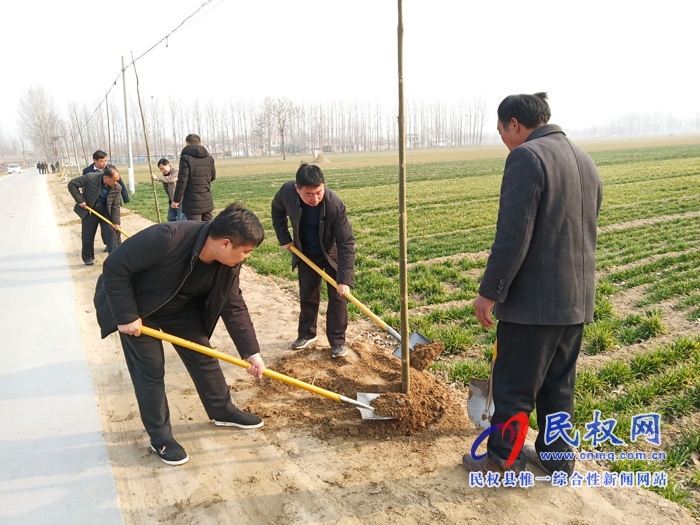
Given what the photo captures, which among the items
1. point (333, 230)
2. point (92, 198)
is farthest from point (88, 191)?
point (333, 230)

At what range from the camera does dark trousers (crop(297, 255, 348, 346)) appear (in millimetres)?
4762

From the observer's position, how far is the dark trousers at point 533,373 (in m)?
2.70

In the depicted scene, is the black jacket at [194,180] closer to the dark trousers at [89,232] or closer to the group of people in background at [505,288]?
the dark trousers at [89,232]

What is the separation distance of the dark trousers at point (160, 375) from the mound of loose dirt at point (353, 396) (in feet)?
1.62

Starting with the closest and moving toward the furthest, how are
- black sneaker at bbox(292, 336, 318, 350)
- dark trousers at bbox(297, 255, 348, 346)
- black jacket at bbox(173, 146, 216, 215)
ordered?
dark trousers at bbox(297, 255, 348, 346), black sneaker at bbox(292, 336, 318, 350), black jacket at bbox(173, 146, 216, 215)

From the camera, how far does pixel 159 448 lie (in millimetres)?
3246

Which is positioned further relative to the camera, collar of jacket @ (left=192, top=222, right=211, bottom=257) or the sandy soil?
collar of jacket @ (left=192, top=222, right=211, bottom=257)

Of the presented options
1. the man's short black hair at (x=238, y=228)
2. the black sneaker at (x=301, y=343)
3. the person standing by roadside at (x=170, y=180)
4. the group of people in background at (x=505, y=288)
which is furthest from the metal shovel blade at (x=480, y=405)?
the person standing by roadside at (x=170, y=180)

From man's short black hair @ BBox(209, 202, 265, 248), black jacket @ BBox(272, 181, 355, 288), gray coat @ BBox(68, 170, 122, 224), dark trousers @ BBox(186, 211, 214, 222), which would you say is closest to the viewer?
man's short black hair @ BBox(209, 202, 265, 248)

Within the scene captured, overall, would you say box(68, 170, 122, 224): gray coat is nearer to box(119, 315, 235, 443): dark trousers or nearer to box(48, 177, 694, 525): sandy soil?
box(48, 177, 694, 525): sandy soil

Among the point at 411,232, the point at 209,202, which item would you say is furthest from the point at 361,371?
the point at 411,232

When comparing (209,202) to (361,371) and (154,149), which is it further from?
(154,149)

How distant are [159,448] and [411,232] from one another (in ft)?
26.3

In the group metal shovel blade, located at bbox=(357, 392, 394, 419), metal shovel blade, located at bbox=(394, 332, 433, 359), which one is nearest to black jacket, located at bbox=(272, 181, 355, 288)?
metal shovel blade, located at bbox=(394, 332, 433, 359)
